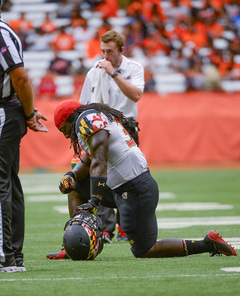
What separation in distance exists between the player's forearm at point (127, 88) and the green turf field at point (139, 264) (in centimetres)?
146

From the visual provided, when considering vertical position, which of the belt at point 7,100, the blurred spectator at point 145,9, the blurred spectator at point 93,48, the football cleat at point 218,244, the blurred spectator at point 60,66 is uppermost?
the blurred spectator at point 145,9

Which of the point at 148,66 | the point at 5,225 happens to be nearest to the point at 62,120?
the point at 5,225

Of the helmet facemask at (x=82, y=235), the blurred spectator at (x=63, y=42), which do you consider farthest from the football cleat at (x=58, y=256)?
the blurred spectator at (x=63, y=42)

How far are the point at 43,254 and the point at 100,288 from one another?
192 centimetres

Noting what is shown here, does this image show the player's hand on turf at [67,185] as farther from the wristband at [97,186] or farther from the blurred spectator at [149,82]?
the blurred spectator at [149,82]

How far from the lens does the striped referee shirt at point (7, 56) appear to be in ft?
14.1

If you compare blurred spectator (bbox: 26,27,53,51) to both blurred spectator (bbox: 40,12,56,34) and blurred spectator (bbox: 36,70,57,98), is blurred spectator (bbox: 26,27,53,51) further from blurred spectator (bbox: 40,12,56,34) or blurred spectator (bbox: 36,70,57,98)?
blurred spectator (bbox: 36,70,57,98)

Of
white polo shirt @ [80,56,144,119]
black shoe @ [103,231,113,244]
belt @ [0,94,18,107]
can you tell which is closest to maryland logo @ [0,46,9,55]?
belt @ [0,94,18,107]

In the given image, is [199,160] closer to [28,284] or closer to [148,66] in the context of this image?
[148,66]

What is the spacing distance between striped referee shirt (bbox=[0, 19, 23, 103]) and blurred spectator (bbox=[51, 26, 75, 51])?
44.4 feet

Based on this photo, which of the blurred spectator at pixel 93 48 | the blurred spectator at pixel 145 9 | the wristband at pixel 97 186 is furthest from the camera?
the blurred spectator at pixel 145 9

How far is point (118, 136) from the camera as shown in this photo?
5062mm

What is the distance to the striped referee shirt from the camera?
14.1 ft

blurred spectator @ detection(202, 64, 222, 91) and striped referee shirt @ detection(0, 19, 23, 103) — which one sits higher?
striped referee shirt @ detection(0, 19, 23, 103)
